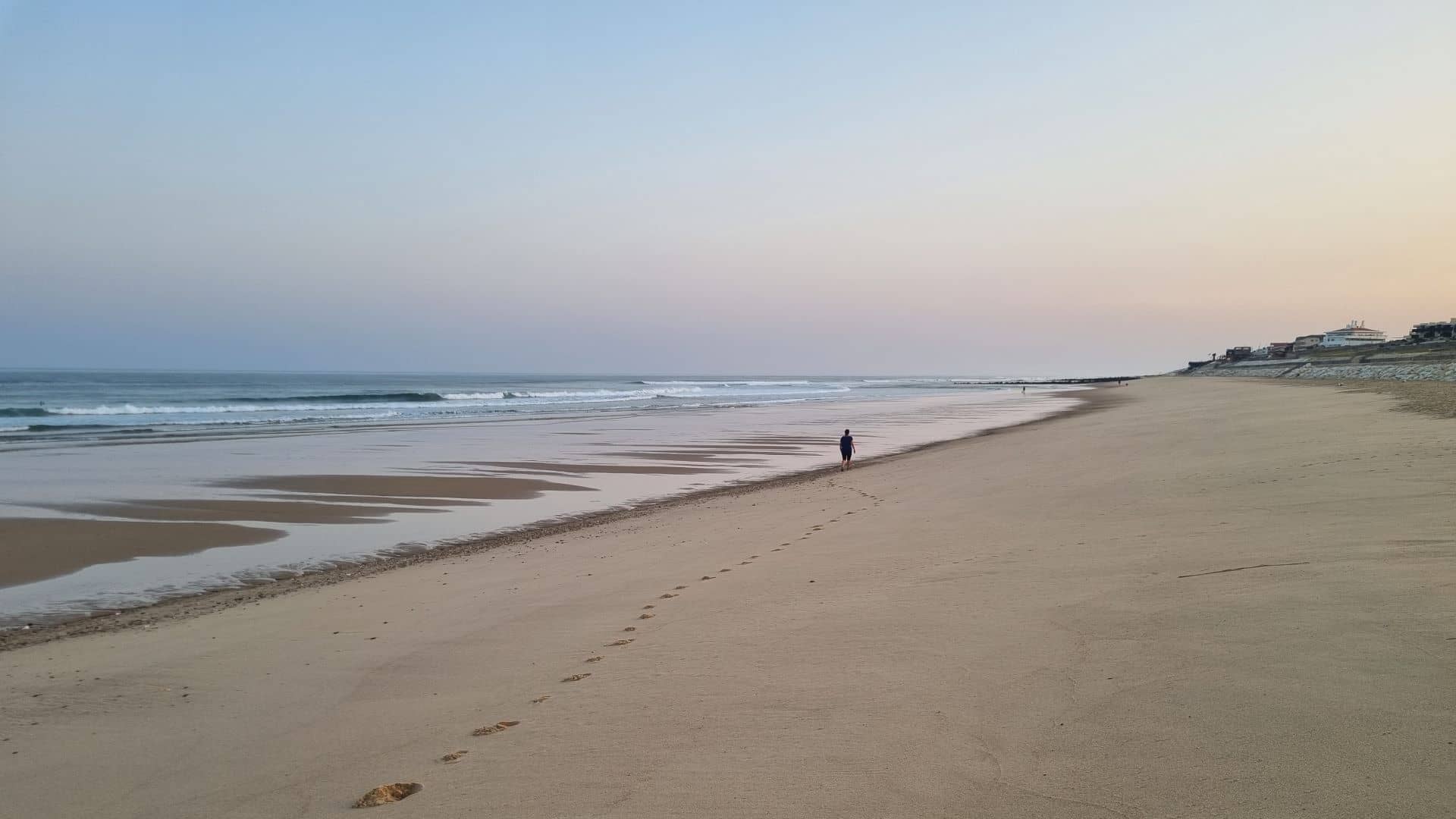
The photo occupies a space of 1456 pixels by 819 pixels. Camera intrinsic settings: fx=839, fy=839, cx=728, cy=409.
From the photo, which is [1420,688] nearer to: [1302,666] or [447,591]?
[1302,666]

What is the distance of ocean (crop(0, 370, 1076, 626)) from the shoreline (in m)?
0.28

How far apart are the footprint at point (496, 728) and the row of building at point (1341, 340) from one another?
9431cm

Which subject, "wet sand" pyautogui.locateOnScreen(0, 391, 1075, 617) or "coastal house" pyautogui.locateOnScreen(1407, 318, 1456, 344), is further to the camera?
"coastal house" pyautogui.locateOnScreen(1407, 318, 1456, 344)

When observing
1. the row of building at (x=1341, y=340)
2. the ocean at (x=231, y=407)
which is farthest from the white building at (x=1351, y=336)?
the ocean at (x=231, y=407)

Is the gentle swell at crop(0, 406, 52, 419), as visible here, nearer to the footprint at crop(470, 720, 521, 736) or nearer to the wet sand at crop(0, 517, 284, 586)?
the wet sand at crop(0, 517, 284, 586)

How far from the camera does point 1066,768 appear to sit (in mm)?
3516

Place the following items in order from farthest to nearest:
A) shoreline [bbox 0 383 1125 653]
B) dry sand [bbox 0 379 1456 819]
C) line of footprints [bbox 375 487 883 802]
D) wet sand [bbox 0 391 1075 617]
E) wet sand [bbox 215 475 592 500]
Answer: wet sand [bbox 215 475 592 500] → wet sand [bbox 0 391 1075 617] → shoreline [bbox 0 383 1125 653] → line of footprints [bbox 375 487 883 802] → dry sand [bbox 0 379 1456 819]

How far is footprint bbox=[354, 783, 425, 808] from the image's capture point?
3928 mm

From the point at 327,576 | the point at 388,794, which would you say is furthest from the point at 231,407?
the point at 388,794

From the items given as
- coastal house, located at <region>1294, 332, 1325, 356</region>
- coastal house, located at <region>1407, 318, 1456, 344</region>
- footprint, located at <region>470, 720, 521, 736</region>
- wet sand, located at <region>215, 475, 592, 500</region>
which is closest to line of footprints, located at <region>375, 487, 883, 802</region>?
footprint, located at <region>470, 720, 521, 736</region>

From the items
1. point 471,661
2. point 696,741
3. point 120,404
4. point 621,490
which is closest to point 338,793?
point 696,741

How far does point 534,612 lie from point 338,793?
12.5 ft

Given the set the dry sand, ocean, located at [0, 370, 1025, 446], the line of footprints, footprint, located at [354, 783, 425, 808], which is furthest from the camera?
ocean, located at [0, 370, 1025, 446]

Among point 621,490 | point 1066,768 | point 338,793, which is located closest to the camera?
point 1066,768
